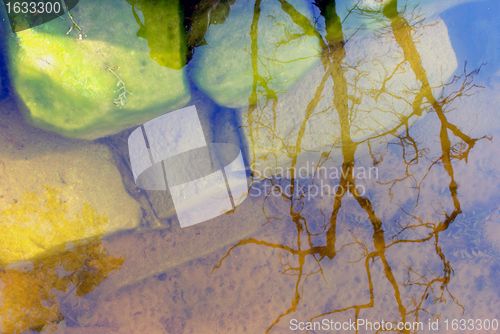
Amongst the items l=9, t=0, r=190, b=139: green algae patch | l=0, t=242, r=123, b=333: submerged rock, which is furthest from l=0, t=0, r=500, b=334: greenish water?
l=9, t=0, r=190, b=139: green algae patch

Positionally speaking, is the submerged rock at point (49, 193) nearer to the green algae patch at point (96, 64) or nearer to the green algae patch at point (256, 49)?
the green algae patch at point (96, 64)

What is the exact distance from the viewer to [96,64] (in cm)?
268

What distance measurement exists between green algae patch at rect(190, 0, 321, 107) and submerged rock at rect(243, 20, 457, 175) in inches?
7.5

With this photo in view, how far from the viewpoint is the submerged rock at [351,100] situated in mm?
3035

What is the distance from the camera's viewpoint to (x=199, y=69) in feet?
9.59

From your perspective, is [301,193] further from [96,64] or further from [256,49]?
[96,64]

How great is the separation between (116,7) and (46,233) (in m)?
1.89

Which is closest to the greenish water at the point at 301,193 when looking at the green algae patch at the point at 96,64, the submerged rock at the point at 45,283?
the submerged rock at the point at 45,283

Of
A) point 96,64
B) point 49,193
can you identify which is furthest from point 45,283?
point 96,64

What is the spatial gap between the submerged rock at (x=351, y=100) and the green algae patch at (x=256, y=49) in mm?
191

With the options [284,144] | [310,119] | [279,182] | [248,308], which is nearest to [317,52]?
[310,119]

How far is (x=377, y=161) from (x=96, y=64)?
2454mm

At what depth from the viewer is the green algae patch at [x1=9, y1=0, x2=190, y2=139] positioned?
2.62 metres

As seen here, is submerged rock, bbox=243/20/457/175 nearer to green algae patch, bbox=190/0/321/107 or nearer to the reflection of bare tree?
the reflection of bare tree
